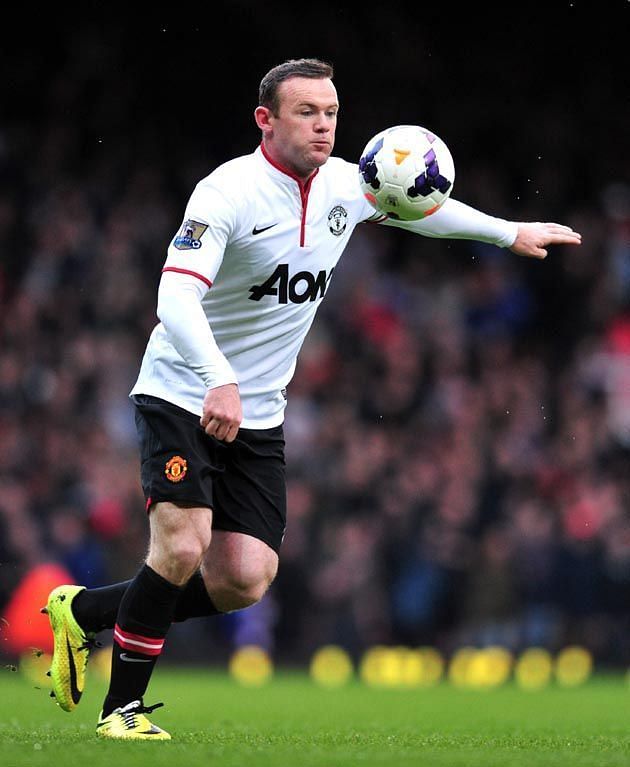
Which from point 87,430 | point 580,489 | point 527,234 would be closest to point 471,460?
point 580,489

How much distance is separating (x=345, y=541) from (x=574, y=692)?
2908mm

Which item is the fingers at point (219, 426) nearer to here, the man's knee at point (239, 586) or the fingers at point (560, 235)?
the man's knee at point (239, 586)

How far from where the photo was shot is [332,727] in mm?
6516

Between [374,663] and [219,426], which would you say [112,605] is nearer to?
[219,426]

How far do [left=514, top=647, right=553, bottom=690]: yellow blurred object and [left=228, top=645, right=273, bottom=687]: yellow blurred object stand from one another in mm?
1912

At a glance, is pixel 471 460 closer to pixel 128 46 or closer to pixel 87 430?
pixel 87 430

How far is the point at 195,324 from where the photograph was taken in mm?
5266

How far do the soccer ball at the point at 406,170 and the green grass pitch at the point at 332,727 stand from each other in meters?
1.95

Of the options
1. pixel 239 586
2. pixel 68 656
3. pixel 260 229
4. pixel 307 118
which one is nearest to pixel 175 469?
pixel 239 586

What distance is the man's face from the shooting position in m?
5.70

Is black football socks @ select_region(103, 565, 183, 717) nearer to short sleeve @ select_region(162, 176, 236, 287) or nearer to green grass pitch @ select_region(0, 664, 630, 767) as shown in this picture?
green grass pitch @ select_region(0, 664, 630, 767)

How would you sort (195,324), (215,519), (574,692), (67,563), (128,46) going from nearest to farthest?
1. (195,324)
2. (215,519)
3. (574,692)
4. (67,563)
5. (128,46)

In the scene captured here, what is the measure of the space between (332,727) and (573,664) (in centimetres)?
625

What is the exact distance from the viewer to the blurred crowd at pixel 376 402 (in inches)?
492
